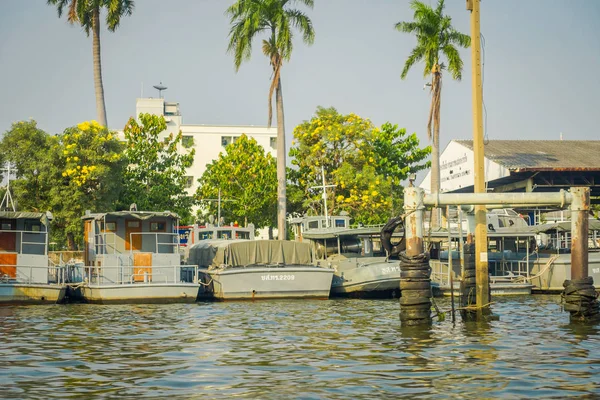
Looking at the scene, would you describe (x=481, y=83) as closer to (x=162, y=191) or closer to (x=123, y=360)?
(x=123, y=360)

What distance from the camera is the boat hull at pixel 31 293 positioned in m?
28.2

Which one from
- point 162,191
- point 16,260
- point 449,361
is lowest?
point 449,361

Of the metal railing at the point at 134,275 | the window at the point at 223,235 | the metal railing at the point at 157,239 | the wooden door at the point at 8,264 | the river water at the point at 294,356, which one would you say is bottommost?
the river water at the point at 294,356

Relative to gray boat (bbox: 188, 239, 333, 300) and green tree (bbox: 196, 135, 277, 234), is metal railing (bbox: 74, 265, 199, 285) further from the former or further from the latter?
green tree (bbox: 196, 135, 277, 234)

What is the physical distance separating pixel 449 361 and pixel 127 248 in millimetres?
19571

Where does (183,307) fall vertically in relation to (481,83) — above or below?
below

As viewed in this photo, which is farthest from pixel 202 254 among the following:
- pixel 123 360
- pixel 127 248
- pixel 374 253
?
pixel 123 360

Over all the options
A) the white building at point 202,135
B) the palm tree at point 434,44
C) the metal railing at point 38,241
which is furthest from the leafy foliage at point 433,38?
the white building at point 202,135

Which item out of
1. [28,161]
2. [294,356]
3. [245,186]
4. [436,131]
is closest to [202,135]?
[245,186]

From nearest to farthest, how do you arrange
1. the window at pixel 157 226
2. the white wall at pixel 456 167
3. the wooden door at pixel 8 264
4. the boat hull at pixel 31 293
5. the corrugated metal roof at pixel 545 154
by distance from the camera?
the boat hull at pixel 31 293
the wooden door at pixel 8 264
the window at pixel 157 226
the corrugated metal roof at pixel 545 154
the white wall at pixel 456 167

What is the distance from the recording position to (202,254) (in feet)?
121

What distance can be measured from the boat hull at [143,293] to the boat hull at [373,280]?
6.48 metres

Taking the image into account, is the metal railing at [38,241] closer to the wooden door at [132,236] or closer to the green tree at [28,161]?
the wooden door at [132,236]

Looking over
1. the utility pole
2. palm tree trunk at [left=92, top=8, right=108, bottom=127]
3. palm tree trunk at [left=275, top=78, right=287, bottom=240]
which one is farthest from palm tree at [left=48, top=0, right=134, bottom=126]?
the utility pole
